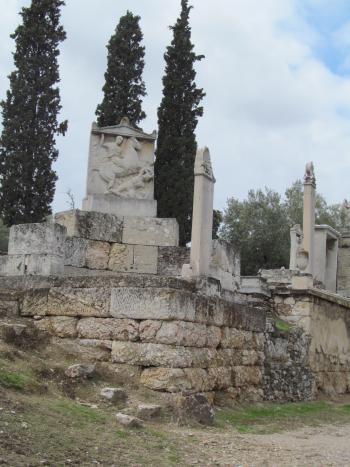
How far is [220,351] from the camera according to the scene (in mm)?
9469

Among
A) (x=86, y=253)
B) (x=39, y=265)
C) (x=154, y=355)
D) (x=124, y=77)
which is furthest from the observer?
(x=124, y=77)

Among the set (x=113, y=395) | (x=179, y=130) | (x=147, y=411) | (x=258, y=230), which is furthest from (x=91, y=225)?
(x=258, y=230)

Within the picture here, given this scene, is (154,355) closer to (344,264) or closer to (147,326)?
(147,326)

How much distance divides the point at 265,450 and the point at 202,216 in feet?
15.2

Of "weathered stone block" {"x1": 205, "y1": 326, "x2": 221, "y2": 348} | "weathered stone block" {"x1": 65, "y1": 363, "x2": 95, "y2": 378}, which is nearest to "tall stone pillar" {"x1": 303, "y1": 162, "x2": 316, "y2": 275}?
"weathered stone block" {"x1": 205, "y1": 326, "x2": 221, "y2": 348}

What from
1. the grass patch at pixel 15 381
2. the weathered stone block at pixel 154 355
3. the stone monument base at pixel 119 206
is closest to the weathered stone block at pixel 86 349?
the weathered stone block at pixel 154 355

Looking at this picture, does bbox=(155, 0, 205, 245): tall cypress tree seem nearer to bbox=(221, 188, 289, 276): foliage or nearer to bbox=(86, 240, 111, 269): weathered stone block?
bbox=(221, 188, 289, 276): foliage

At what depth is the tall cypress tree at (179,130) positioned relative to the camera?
24.2 m

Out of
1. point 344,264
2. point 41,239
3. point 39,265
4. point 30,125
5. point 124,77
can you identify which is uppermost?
point 124,77

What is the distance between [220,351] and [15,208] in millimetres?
14834

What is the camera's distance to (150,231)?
12.4 metres

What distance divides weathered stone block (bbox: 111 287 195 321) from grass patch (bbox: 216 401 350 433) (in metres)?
1.38

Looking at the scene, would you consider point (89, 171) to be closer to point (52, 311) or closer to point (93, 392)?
point (52, 311)

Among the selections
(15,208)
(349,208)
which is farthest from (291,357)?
(349,208)
